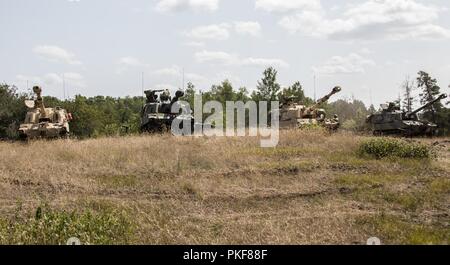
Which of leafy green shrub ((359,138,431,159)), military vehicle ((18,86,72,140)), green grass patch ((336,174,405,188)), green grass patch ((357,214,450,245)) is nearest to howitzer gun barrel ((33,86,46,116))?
military vehicle ((18,86,72,140))

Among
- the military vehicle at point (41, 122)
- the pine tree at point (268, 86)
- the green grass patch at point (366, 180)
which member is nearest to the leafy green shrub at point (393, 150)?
the green grass patch at point (366, 180)

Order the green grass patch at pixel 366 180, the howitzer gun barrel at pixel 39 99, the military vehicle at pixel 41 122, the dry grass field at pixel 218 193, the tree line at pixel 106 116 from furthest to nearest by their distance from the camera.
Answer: the tree line at pixel 106 116, the howitzer gun barrel at pixel 39 99, the military vehicle at pixel 41 122, the green grass patch at pixel 366 180, the dry grass field at pixel 218 193

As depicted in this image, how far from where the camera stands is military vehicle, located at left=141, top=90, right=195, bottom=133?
74.0ft

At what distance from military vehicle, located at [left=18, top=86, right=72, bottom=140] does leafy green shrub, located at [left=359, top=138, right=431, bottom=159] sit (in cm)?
1266

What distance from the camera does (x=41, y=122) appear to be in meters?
20.4

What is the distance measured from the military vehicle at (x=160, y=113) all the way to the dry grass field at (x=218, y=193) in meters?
5.13

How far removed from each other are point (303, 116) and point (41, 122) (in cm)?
1270

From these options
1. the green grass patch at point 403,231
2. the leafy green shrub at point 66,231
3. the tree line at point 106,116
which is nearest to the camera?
the leafy green shrub at point 66,231

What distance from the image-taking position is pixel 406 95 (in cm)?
4503

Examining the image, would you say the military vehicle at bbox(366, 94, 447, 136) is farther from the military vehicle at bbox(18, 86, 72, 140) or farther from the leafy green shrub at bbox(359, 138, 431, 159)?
the military vehicle at bbox(18, 86, 72, 140)

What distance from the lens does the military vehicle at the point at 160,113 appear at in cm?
2255

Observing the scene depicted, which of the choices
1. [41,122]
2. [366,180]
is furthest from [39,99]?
[366,180]

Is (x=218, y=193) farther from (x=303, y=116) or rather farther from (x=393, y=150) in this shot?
(x=303, y=116)

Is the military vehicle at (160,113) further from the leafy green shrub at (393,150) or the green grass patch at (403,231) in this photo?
the green grass patch at (403,231)
